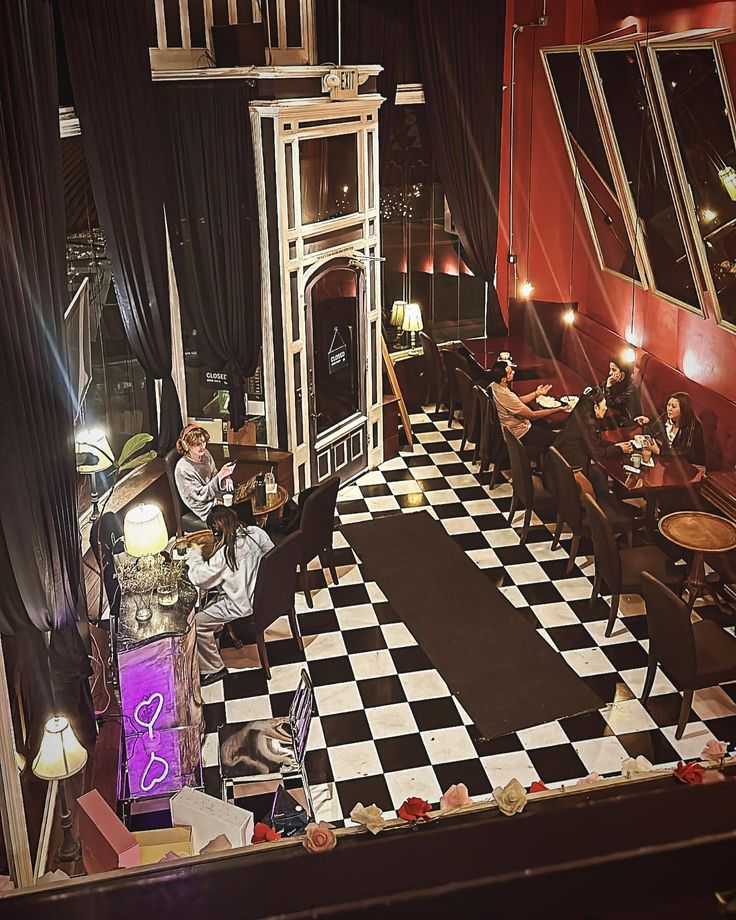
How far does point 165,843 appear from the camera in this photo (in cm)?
405

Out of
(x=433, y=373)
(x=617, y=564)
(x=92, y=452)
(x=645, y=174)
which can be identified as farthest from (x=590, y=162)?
(x=92, y=452)

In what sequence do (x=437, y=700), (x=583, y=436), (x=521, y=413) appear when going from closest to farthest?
(x=437, y=700), (x=583, y=436), (x=521, y=413)

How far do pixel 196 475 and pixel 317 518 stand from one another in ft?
2.91

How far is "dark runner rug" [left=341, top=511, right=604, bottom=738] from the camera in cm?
603

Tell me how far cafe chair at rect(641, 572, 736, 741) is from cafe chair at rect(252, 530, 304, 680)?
7.12 feet

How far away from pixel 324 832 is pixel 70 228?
4697 millimetres

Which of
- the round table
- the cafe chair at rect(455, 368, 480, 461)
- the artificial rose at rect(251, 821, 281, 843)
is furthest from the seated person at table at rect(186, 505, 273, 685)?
the cafe chair at rect(455, 368, 480, 461)

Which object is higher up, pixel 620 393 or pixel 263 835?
pixel 263 835

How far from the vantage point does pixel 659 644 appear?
5793 millimetres

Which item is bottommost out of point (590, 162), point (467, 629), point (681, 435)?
point (467, 629)

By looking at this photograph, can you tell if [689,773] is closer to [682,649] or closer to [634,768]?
[634,768]

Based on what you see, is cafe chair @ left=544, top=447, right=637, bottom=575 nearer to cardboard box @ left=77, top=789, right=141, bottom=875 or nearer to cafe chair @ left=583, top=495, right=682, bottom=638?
cafe chair @ left=583, top=495, right=682, bottom=638

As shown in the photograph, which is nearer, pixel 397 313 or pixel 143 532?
pixel 143 532

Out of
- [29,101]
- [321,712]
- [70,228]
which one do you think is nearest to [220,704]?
[321,712]
